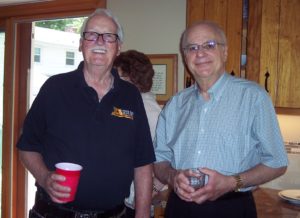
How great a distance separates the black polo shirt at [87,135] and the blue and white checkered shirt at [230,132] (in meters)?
0.23

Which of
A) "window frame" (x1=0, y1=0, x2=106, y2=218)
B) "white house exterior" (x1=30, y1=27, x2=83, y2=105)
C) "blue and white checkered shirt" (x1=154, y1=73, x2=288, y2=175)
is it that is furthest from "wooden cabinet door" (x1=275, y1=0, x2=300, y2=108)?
"window frame" (x1=0, y1=0, x2=106, y2=218)

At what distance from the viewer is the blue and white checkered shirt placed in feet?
4.32

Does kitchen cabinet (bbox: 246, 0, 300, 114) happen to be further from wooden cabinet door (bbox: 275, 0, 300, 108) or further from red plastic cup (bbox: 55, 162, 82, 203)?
red plastic cup (bbox: 55, 162, 82, 203)

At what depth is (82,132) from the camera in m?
1.36

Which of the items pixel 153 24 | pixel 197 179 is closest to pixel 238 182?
pixel 197 179

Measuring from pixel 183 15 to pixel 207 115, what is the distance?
1288 millimetres

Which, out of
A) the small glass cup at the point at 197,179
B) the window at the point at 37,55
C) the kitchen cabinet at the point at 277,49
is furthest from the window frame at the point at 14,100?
the small glass cup at the point at 197,179

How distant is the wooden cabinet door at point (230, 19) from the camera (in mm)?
1927

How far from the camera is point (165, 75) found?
8.36 ft

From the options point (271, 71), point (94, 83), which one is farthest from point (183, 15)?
point (94, 83)

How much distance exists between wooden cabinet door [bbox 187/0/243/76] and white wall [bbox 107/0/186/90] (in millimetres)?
522

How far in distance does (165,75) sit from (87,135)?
1285mm

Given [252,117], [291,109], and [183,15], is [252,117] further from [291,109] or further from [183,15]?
[183,15]

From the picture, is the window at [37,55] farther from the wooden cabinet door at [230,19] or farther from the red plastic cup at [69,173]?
the red plastic cup at [69,173]
